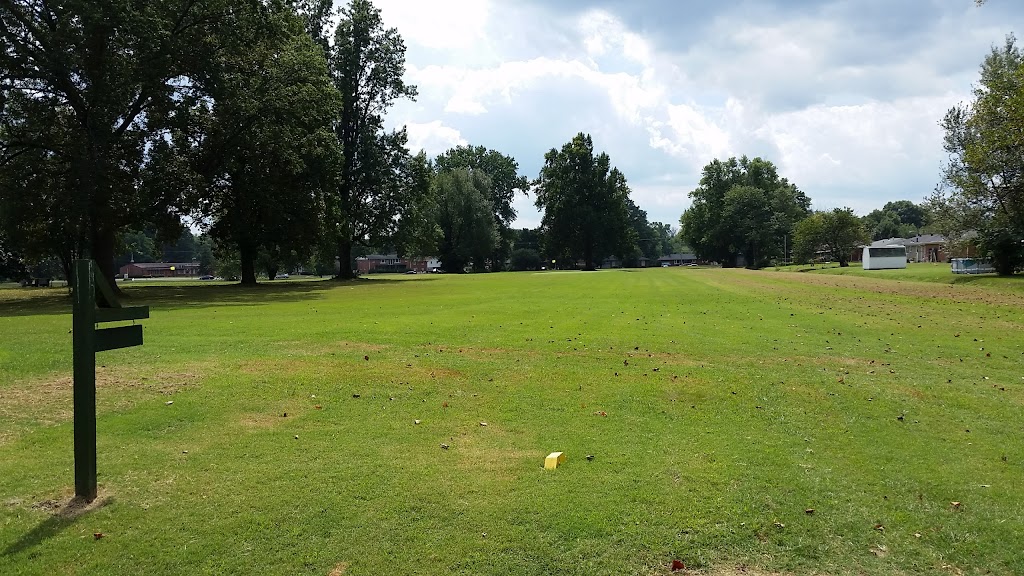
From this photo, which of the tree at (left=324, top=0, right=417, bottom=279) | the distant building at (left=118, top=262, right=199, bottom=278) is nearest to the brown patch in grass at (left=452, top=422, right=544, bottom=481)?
the tree at (left=324, top=0, right=417, bottom=279)

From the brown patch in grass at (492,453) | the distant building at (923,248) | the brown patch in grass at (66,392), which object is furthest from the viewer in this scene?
the distant building at (923,248)

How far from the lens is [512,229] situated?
126688 mm

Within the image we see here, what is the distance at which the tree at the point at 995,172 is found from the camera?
38.7 m

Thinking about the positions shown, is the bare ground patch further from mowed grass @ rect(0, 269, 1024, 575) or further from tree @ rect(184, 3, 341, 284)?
tree @ rect(184, 3, 341, 284)

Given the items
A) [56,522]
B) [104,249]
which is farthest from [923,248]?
[56,522]

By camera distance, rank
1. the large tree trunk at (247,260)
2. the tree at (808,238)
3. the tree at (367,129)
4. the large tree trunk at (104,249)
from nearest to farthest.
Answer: the large tree trunk at (104,249)
the large tree trunk at (247,260)
the tree at (367,129)
the tree at (808,238)

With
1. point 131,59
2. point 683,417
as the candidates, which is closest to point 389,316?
point 683,417

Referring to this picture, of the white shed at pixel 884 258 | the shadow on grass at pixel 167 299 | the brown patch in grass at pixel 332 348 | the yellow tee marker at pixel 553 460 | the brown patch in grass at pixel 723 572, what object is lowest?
the brown patch in grass at pixel 723 572

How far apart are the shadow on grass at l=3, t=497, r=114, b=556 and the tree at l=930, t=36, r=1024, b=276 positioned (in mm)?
43562

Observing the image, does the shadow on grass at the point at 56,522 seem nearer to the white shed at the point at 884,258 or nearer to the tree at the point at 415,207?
the tree at the point at 415,207

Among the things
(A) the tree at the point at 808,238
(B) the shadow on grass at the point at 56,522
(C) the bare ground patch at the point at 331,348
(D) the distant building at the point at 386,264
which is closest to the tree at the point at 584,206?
(A) the tree at the point at 808,238

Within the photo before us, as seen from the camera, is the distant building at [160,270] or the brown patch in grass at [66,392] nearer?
the brown patch in grass at [66,392]

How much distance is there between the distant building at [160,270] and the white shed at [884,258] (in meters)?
164

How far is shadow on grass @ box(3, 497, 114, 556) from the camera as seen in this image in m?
4.64
